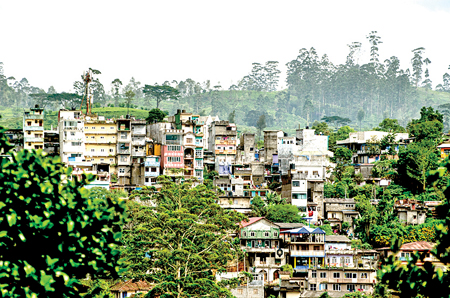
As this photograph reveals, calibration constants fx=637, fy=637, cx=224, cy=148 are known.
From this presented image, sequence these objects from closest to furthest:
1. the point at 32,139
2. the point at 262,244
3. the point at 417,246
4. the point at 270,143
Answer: the point at 417,246 → the point at 262,244 → the point at 32,139 → the point at 270,143

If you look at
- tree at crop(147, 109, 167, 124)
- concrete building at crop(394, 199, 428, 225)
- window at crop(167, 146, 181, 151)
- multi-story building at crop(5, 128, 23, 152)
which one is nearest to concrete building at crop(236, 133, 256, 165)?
window at crop(167, 146, 181, 151)

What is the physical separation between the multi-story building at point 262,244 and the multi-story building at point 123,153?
20442 millimetres

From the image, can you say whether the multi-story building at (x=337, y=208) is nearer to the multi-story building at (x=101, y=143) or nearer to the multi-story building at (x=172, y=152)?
the multi-story building at (x=172, y=152)

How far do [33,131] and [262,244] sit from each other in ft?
108

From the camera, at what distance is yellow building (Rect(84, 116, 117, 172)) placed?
72688mm

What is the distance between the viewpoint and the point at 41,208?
1608 cm

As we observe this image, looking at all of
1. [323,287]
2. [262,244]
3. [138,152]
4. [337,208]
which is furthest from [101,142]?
[323,287]

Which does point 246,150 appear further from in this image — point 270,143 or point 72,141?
point 72,141

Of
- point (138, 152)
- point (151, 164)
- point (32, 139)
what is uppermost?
point (32, 139)

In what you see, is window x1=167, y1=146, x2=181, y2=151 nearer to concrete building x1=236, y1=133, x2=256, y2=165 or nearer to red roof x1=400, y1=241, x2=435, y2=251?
concrete building x1=236, y1=133, x2=256, y2=165

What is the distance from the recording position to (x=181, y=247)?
42.9 meters

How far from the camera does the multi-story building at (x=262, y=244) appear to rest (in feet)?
183

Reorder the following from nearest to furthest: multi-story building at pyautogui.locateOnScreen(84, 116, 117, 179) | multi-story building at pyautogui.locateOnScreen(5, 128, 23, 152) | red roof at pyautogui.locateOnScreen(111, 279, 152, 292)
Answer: red roof at pyautogui.locateOnScreen(111, 279, 152, 292), multi-story building at pyautogui.locateOnScreen(84, 116, 117, 179), multi-story building at pyautogui.locateOnScreen(5, 128, 23, 152)

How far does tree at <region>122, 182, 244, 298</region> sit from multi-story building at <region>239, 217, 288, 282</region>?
7418mm
